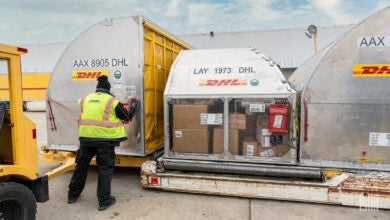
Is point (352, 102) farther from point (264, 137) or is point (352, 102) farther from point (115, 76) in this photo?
point (115, 76)

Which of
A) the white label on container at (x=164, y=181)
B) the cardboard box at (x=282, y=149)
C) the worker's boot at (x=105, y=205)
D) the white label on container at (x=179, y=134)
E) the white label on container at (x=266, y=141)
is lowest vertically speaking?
the worker's boot at (x=105, y=205)

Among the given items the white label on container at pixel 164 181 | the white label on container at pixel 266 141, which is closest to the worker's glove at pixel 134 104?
the white label on container at pixel 164 181

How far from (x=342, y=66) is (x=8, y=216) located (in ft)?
13.8

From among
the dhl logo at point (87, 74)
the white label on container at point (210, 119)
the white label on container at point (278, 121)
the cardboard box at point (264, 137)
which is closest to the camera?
the white label on container at point (278, 121)

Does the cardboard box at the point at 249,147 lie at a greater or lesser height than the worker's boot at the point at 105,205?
greater

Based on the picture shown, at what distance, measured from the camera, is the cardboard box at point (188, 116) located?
420 cm

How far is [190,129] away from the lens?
4262 millimetres

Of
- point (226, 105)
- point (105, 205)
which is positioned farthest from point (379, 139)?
point (105, 205)

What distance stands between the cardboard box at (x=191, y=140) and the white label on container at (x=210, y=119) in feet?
0.43

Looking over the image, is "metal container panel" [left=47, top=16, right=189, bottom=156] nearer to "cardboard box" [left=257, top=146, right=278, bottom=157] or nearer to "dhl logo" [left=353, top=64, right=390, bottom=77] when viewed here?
"cardboard box" [left=257, top=146, right=278, bottom=157]

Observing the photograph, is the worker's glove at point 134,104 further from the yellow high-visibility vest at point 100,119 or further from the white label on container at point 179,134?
the white label on container at point 179,134

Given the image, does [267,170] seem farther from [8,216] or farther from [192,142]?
[8,216]

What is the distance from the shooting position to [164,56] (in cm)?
535

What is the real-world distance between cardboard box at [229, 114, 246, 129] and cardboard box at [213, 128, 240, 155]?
90 millimetres
